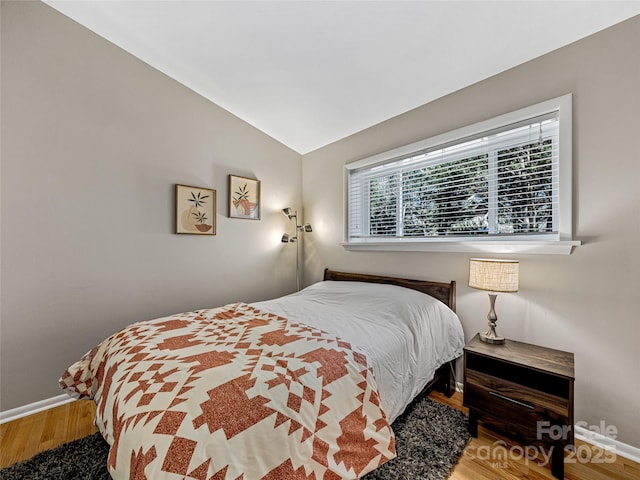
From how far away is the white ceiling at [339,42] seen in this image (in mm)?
1584

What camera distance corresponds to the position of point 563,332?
5.57 ft

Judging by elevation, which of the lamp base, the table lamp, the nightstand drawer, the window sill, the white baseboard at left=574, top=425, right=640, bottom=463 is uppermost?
the window sill

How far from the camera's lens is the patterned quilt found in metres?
0.80

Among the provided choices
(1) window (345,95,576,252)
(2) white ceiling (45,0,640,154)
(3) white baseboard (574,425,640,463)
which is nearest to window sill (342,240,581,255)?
(1) window (345,95,576,252)

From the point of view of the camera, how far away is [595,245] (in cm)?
160

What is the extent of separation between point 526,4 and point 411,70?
2.33 feet

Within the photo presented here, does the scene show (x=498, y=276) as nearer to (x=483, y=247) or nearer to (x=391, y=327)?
(x=483, y=247)

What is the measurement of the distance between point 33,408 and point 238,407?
7.08 feet

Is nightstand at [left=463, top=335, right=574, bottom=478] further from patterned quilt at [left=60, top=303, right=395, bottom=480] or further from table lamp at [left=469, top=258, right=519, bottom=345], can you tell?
patterned quilt at [left=60, top=303, right=395, bottom=480]

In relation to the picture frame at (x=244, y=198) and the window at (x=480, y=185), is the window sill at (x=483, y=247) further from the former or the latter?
the picture frame at (x=244, y=198)

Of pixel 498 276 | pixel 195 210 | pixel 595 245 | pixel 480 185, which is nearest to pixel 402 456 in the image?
pixel 498 276

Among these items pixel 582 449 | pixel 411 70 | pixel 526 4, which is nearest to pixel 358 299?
pixel 582 449

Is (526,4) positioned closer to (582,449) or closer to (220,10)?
(220,10)

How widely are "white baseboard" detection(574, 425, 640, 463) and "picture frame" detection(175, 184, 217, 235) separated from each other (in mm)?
3214
